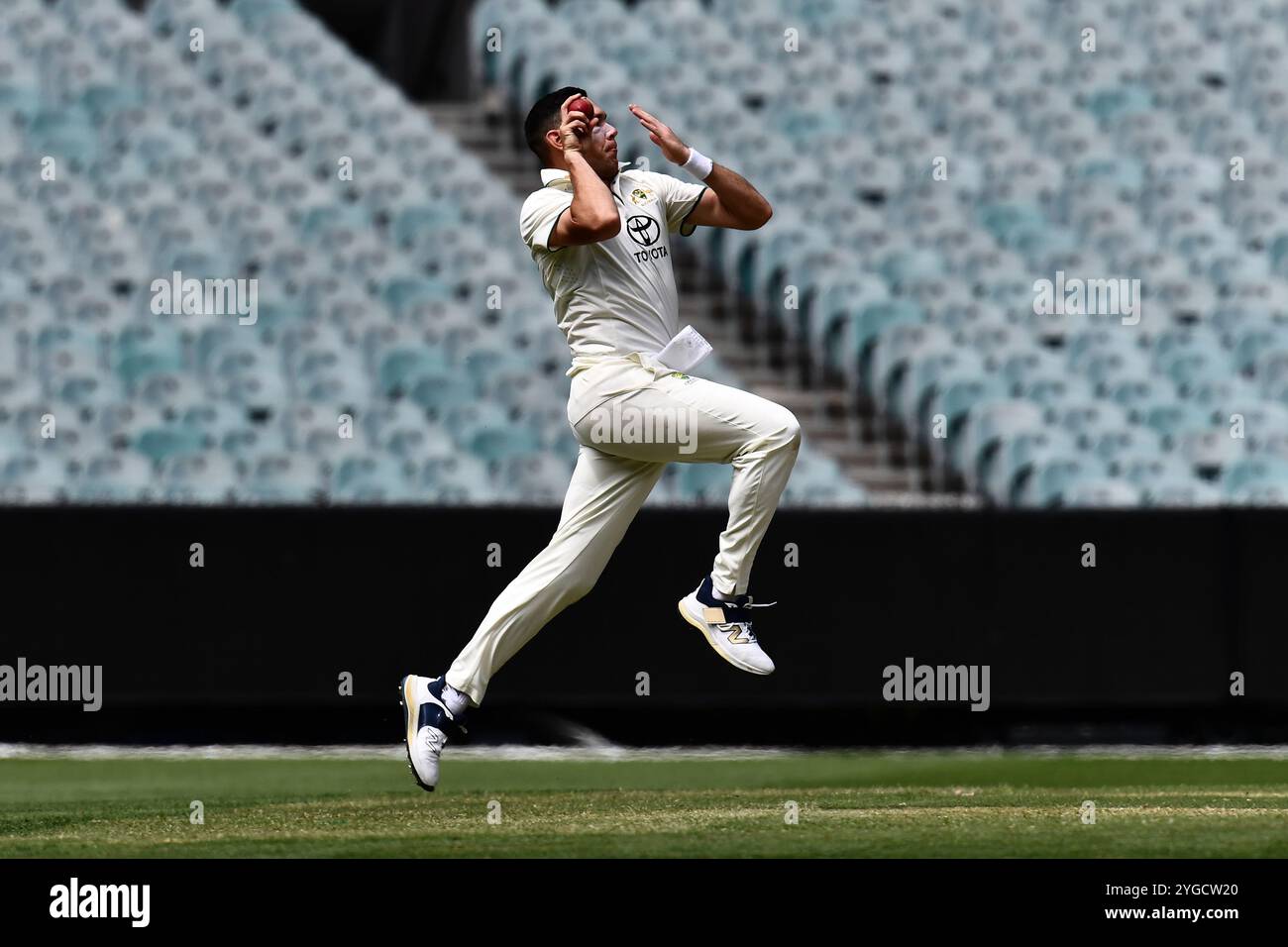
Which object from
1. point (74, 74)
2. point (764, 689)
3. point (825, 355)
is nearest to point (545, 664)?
point (764, 689)

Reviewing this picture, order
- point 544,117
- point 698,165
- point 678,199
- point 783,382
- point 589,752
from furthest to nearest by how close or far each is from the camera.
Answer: point 783,382, point 589,752, point 678,199, point 698,165, point 544,117

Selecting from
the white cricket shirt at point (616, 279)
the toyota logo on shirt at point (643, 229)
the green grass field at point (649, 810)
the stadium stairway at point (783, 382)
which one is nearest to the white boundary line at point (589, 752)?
the green grass field at point (649, 810)

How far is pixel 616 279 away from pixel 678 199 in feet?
1.27

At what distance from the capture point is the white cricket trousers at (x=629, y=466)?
5.99m

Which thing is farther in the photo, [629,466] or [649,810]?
[649,810]

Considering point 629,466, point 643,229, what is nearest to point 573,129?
point 643,229

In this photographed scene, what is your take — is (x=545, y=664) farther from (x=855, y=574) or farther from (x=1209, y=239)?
(x=1209, y=239)

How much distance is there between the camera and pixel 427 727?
6184 millimetres

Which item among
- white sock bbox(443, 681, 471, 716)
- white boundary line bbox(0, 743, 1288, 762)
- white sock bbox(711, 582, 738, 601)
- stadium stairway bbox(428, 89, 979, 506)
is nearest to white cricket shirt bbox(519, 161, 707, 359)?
white sock bbox(711, 582, 738, 601)

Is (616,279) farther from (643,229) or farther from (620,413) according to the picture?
(620,413)

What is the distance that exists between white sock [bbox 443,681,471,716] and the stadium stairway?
5.71m

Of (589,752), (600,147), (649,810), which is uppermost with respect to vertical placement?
(600,147)

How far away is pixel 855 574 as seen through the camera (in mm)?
10383
